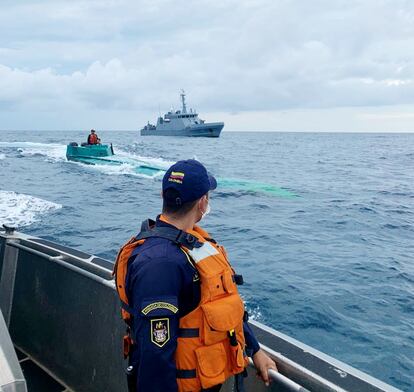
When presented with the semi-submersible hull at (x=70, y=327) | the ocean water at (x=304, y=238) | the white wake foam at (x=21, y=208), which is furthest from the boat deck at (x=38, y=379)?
the white wake foam at (x=21, y=208)

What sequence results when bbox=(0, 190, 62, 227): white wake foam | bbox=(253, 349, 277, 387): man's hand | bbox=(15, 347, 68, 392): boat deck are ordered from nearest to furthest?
bbox=(253, 349, 277, 387): man's hand → bbox=(15, 347, 68, 392): boat deck → bbox=(0, 190, 62, 227): white wake foam

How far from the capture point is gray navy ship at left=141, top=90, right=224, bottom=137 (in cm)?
7312

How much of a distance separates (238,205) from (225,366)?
1476 cm

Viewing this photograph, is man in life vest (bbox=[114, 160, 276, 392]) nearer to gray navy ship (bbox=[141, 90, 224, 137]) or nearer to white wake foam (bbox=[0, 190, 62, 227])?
white wake foam (bbox=[0, 190, 62, 227])

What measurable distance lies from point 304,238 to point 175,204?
32.3 feet

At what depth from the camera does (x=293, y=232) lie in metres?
12.1

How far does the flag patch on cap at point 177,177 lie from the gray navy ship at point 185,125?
71509 mm

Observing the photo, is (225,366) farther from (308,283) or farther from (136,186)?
(136,186)

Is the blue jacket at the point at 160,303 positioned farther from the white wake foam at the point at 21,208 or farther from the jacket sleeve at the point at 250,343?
the white wake foam at the point at 21,208

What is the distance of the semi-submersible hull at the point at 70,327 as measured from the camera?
224cm

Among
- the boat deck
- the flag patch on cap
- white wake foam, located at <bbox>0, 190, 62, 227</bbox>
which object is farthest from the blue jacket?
white wake foam, located at <bbox>0, 190, 62, 227</bbox>

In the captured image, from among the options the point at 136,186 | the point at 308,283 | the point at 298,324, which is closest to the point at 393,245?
the point at 308,283

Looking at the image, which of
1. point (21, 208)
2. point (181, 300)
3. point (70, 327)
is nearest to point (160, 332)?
point (181, 300)

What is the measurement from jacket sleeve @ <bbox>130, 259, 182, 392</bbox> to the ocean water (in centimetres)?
433
